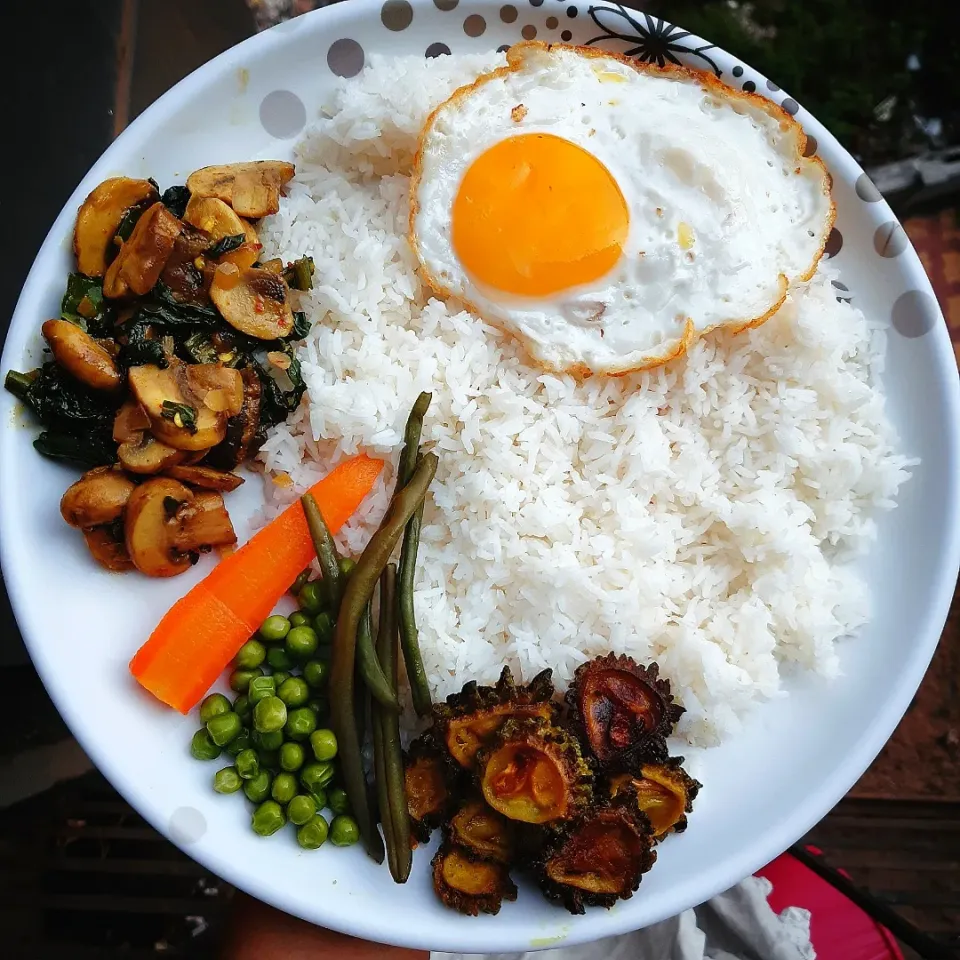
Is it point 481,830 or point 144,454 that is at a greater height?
point 144,454

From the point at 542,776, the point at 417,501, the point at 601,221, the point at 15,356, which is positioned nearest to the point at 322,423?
the point at 417,501

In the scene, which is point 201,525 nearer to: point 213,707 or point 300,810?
point 213,707

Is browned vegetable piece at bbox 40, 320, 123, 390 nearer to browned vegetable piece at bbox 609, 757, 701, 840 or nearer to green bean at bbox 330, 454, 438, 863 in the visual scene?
green bean at bbox 330, 454, 438, 863

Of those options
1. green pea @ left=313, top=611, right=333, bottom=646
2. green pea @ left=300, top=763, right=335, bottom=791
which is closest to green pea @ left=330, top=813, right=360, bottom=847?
green pea @ left=300, top=763, right=335, bottom=791

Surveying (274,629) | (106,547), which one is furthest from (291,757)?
(106,547)

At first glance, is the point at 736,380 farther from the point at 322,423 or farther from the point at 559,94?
the point at 322,423

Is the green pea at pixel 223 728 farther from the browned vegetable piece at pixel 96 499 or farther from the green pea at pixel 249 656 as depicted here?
the browned vegetable piece at pixel 96 499
